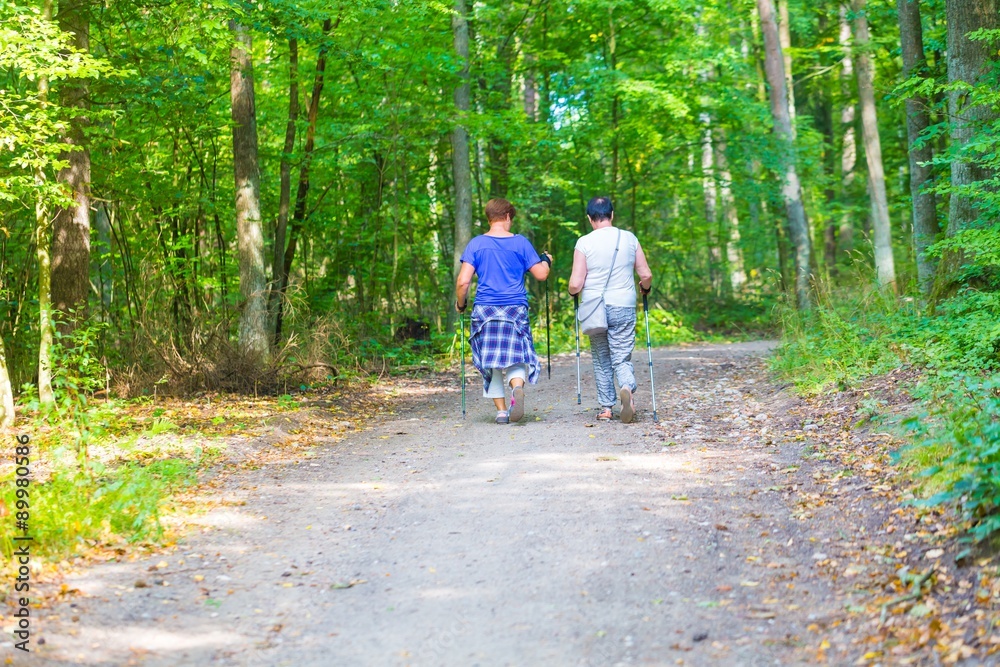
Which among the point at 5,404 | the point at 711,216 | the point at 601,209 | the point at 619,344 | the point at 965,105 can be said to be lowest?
the point at 5,404

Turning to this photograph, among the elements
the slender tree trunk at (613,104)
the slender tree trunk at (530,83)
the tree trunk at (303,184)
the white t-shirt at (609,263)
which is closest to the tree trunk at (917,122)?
the white t-shirt at (609,263)

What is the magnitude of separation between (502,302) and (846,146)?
2150 cm

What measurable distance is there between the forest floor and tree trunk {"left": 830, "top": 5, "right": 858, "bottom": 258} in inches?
772

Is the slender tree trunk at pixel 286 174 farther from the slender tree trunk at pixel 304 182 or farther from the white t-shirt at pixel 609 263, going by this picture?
the white t-shirt at pixel 609 263

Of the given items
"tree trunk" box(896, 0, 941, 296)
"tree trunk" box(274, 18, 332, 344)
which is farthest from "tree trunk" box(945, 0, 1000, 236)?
"tree trunk" box(274, 18, 332, 344)

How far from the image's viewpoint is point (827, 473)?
21.3 feet

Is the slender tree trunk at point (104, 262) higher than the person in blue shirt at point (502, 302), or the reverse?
the slender tree trunk at point (104, 262)

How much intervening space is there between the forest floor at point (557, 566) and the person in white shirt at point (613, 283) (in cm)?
95

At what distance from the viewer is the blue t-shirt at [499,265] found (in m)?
9.12

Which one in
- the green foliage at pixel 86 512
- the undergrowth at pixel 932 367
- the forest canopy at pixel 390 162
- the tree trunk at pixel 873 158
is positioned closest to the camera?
the undergrowth at pixel 932 367

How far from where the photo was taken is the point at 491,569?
16.1 feet

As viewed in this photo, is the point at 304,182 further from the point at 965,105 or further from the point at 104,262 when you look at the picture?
the point at 965,105

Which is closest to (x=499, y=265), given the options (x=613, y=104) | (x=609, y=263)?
(x=609, y=263)

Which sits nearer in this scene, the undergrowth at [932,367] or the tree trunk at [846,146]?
the undergrowth at [932,367]
